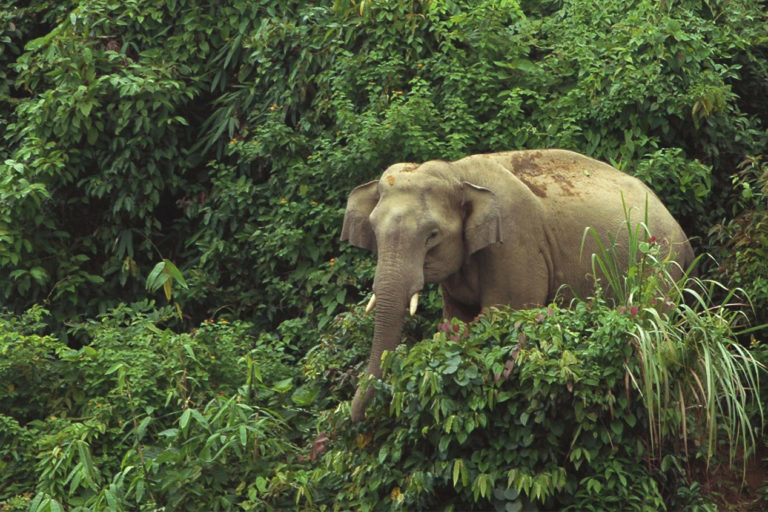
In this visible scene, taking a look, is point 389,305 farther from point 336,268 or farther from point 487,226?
point 336,268

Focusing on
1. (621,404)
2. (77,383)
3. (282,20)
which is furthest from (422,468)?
(282,20)

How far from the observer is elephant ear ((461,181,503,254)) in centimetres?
792

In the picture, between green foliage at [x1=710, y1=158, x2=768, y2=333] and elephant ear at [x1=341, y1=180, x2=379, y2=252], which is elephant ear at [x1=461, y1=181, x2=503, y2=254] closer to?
elephant ear at [x1=341, y1=180, x2=379, y2=252]

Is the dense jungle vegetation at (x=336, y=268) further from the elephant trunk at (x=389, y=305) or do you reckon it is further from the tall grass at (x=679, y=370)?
the elephant trunk at (x=389, y=305)

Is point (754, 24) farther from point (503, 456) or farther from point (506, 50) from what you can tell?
point (503, 456)

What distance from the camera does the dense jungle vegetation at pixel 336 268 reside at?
23.0ft

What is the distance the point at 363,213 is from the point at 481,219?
29.2 inches

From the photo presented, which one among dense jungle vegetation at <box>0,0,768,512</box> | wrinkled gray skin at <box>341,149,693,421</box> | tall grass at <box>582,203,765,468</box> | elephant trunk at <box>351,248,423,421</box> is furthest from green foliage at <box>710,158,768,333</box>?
elephant trunk at <box>351,248,423,421</box>

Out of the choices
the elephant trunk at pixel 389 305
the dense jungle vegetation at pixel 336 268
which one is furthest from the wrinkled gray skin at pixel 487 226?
the dense jungle vegetation at pixel 336 268

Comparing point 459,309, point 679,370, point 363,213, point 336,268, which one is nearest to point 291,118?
point 336,268

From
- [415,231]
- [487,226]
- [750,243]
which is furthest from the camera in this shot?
[750,243]

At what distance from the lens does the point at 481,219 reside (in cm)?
793

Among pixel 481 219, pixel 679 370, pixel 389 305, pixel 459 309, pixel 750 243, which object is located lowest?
pixel 459 309

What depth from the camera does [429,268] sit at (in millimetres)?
7930
